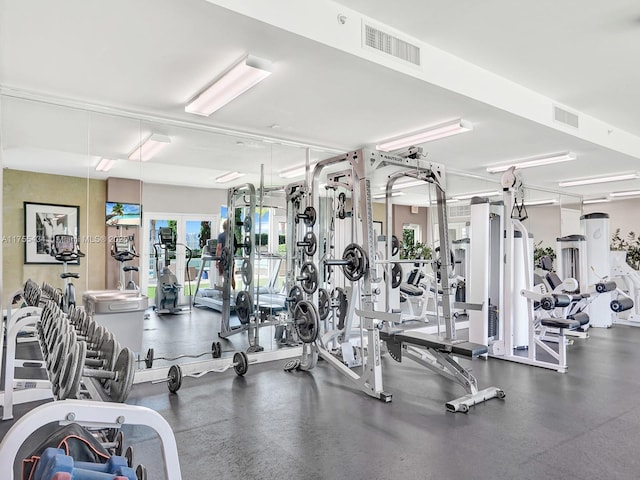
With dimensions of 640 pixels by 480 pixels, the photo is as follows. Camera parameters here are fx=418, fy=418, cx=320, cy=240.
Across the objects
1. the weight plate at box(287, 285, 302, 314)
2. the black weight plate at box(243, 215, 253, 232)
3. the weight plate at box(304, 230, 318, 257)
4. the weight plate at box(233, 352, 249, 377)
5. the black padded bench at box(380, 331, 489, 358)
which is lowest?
the weight plate at box(233, 352, 249, 377)

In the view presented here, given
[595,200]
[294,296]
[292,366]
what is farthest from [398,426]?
[595,200]

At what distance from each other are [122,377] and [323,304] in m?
3.16

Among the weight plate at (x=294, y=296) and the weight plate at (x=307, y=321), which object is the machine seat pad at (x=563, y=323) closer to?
the weight plate at (x=307, y=321)

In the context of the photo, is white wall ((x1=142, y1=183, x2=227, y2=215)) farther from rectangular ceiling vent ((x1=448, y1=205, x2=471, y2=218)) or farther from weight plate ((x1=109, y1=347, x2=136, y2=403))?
rectangular ceiling vent ((x1=448, y1=205, x2=471, y2=218))

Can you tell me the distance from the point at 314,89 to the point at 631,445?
3454 mm

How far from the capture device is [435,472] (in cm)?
229

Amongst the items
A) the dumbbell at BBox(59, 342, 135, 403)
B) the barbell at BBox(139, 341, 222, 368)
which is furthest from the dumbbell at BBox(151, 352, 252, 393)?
the dumbbell at BBox(59, 342, 135, 403)

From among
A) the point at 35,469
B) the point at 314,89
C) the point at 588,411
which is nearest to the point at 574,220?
the point at 588,411

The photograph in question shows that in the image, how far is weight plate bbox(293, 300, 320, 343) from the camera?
3766 mm

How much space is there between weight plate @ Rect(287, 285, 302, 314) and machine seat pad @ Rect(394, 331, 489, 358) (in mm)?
1397

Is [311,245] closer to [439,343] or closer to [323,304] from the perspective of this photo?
[323,304]

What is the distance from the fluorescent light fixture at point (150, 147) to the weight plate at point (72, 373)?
363 centimetres

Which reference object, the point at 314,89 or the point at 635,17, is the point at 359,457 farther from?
the point at 635,17

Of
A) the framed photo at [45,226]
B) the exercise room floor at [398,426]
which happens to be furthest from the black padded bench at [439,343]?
the framed photo at [45,226]
